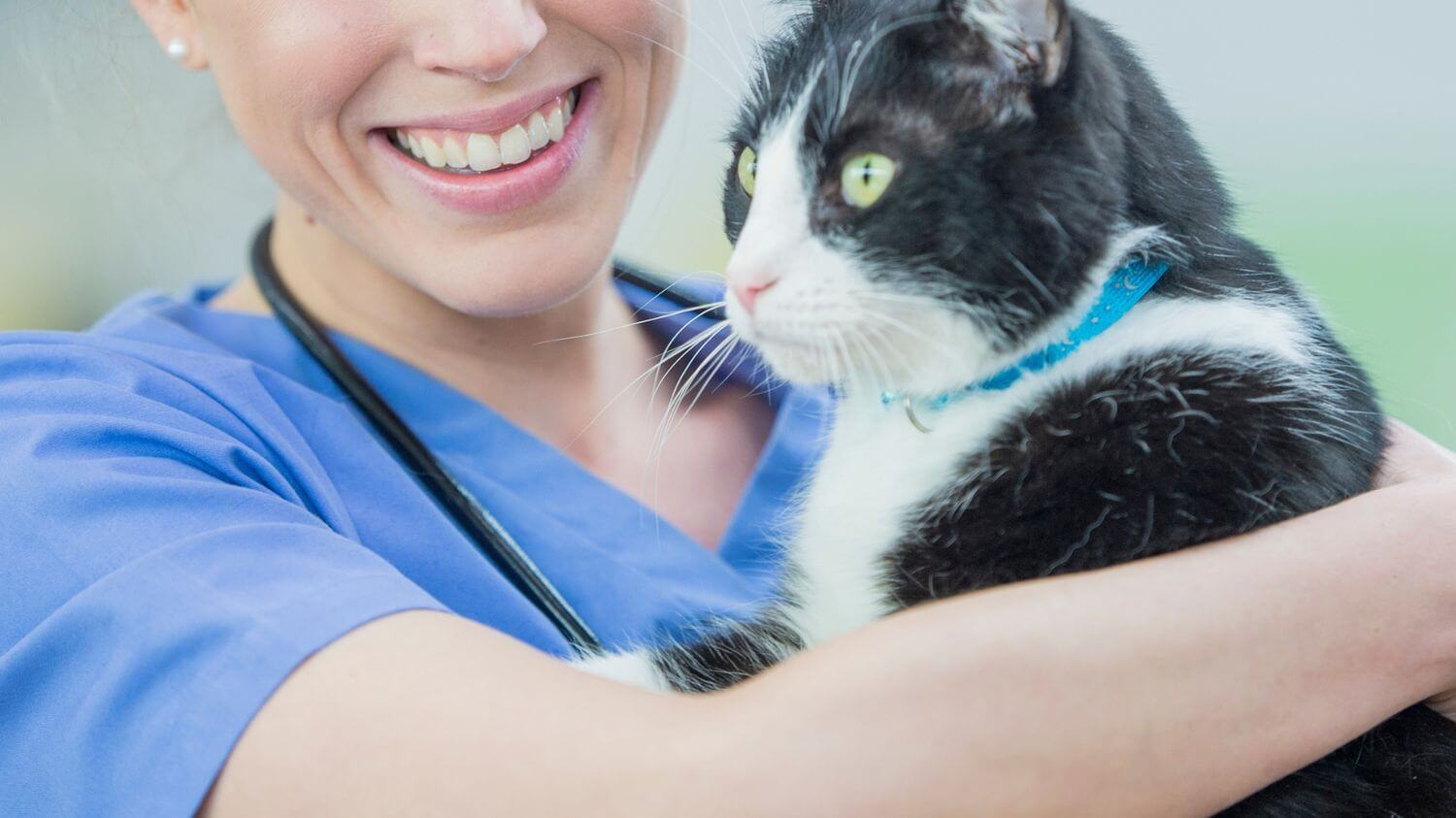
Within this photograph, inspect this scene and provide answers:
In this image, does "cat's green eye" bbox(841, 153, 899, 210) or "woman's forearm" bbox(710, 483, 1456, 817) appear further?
"cat's green eye" bbox(841, 153, 899, 210)

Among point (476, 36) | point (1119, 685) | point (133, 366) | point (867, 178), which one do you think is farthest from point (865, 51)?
point (133, 366)

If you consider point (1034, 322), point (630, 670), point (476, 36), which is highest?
point (476, 36)

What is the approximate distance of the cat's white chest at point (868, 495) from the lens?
911 mm

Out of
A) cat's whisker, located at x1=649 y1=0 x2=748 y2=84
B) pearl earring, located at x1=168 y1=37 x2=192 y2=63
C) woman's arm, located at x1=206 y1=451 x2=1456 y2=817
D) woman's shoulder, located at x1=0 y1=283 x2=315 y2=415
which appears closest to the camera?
woman's arm, located at x1=206 y1=451 x2=1456 y2=817

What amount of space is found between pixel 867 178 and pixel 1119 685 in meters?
0.38

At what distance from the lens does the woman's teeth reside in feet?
3.57

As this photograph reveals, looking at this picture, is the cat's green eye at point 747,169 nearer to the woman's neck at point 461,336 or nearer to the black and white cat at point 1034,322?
the black and white cat at point 1034,322

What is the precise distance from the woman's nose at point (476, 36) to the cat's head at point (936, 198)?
24 centimetres

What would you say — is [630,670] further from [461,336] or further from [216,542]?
[461,336]

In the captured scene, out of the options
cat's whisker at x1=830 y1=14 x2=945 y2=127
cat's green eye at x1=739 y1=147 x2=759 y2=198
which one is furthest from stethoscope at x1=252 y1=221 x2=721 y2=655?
cat's whisker at x1=830 y1=14 x2=945 y2=127

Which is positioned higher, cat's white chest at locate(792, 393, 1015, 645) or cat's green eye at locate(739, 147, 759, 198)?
cat's green eye at locate(739, 147, 759, 198)

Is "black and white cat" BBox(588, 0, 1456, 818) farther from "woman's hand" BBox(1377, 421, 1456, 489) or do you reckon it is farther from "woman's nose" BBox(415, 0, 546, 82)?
"woman's nose" BBox(415, 0, 546, 82)

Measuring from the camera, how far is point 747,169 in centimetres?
100

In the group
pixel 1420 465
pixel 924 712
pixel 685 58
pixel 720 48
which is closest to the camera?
pixel 924 712
